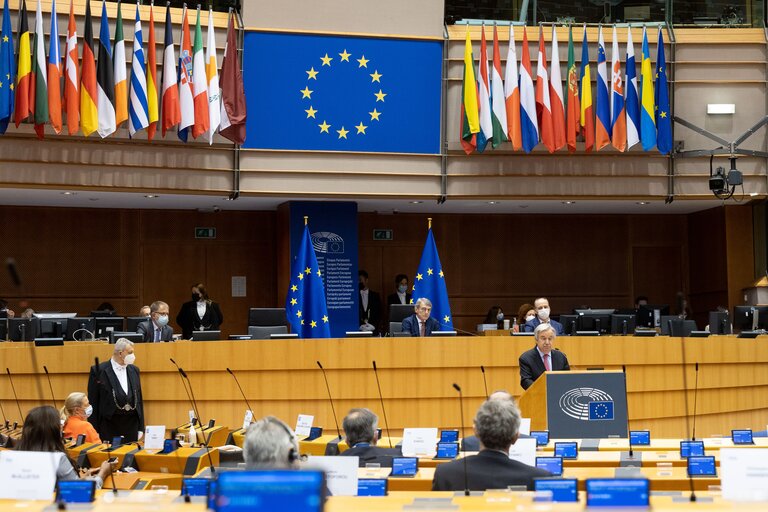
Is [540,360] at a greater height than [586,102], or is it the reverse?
[586,102]

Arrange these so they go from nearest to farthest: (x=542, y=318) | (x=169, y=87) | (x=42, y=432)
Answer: (x=42, y=432) → (x=542, y=318) → (x=169, y=87)

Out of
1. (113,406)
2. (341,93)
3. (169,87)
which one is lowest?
(113,406)

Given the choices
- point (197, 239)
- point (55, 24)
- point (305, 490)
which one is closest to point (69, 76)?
point (55, 24)

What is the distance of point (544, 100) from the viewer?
591 inches

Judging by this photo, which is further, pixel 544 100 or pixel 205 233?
pixel 205 233

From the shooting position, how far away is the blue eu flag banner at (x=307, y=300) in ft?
43.2

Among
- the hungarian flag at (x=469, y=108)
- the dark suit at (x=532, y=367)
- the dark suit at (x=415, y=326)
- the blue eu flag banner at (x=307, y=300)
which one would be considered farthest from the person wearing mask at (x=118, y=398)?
the hungarian flag at (x=469, y=108)

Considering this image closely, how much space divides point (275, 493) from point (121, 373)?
7.61 metres

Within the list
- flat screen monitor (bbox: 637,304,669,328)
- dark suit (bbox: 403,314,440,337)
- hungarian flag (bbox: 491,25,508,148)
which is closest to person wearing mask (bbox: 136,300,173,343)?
dark suit (bbox: 403,314,440,337)

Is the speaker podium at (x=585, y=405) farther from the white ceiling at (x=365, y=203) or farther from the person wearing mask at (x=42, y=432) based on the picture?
the white ceiling at (x=365, y=203)

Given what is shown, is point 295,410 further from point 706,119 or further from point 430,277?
point 706,119

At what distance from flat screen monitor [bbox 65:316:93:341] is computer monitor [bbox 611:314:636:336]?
602 cm

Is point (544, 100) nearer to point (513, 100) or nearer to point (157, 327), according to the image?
point (513, 100)

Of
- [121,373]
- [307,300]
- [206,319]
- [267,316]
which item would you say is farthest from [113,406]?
[206,319]
